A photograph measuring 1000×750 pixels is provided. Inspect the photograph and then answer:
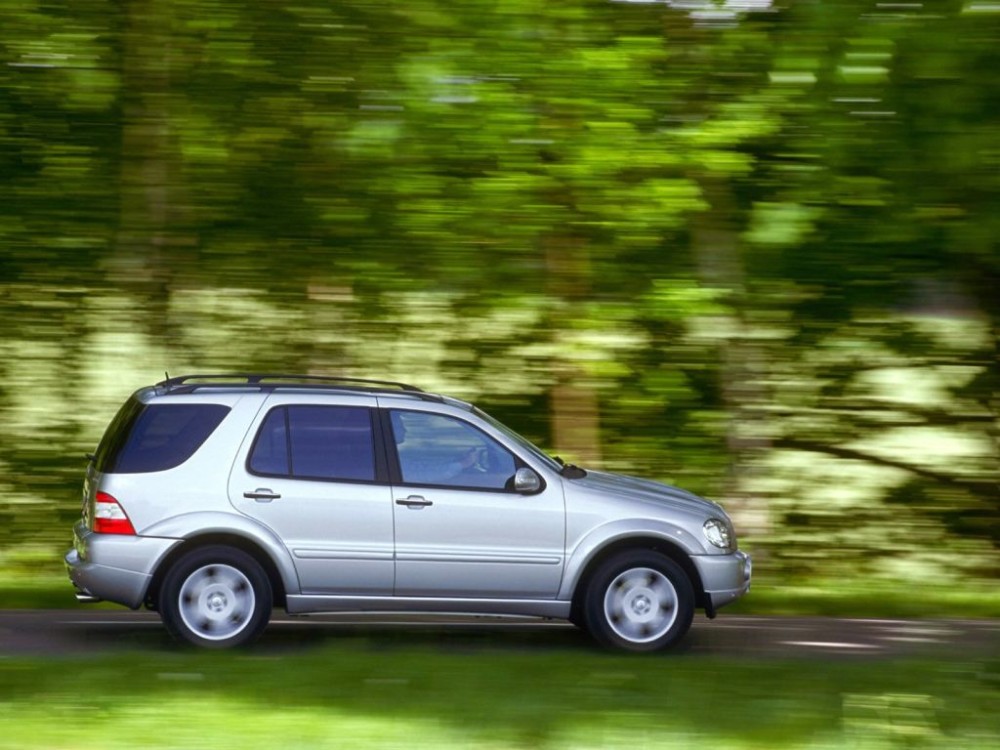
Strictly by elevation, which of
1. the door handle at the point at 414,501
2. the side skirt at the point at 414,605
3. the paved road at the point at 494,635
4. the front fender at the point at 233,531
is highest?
the door handle at the point at 414,501

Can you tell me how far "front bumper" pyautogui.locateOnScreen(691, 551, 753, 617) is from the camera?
31.8 ft

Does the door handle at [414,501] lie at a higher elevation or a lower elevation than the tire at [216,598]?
higher

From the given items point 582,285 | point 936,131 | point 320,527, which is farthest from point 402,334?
point 936,131

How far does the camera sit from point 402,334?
1291 cm

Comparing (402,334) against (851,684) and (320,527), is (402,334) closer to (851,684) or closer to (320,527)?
(320,527)

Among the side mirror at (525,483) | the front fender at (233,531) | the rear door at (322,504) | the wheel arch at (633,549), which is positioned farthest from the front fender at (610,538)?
the front fender at (233,531)

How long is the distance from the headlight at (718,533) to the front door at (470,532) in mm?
961

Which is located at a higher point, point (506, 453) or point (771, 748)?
point (506, 453)

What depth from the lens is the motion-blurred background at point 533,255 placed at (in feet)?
38.0

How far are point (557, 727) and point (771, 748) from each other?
1021 millimetres

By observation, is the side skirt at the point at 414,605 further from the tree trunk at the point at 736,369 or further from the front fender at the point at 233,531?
the tree trunk at the point at 736,369

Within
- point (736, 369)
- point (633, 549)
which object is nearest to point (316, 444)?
point (633, 549)

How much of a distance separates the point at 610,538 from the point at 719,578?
0.77m

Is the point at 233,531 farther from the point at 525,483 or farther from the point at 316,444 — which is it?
the point at 525,483
